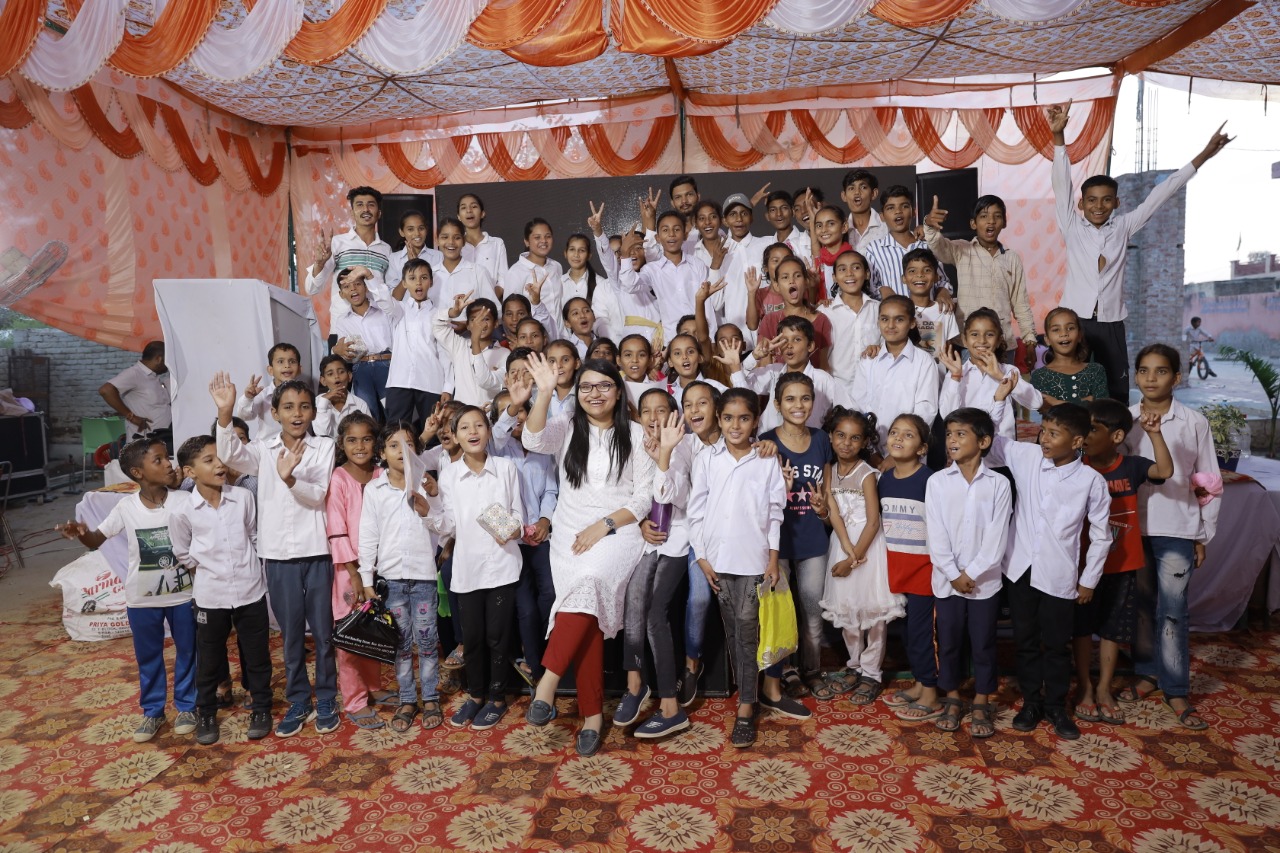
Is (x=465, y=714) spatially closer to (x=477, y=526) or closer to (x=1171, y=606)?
(x=477, y=526)

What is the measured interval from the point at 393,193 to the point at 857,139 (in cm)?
501

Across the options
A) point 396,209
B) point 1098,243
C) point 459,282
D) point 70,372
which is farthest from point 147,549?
point 70,372

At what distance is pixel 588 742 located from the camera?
3.15 m

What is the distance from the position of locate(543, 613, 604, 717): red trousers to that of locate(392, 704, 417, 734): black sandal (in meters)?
0.70

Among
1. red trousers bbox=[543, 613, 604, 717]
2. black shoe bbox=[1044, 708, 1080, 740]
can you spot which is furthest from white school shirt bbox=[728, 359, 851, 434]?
black shoe bbox=[1044, 708, 1080, 740]

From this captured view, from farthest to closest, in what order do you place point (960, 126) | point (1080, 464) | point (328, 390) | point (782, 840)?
point (960, 126) → point (328, 390) → point (1080, 464) → point (782, 840)

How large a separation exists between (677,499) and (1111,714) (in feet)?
6.56

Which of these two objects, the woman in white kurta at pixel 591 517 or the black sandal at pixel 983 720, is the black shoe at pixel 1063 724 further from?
the woman in white kurta at pixel 591 517

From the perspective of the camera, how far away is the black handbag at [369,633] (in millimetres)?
3287

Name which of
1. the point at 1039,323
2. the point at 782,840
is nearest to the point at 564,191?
the point at 1039,323

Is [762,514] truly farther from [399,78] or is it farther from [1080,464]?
[399,78]

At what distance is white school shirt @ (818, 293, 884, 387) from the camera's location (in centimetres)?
413

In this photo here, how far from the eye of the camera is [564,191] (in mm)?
7863

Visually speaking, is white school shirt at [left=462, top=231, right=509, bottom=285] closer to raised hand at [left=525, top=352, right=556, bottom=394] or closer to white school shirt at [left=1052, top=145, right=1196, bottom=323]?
raised hand at [left=525, top=352, right=556, bottom=394]
